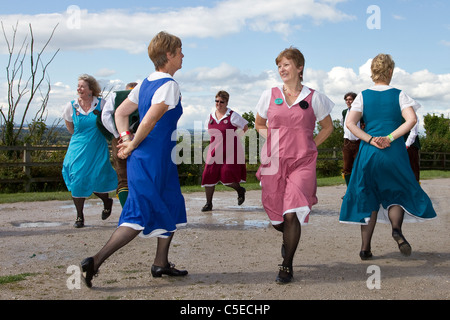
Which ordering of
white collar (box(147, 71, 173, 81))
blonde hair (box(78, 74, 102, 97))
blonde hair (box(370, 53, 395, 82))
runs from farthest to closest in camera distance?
blonde hair (box(78, 74, 102, 97)) < blonde hair (box(370, 53, 395, 82)) < white collar (box(147, 71, 173, 81))

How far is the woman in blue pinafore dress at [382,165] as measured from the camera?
5422 millimetres

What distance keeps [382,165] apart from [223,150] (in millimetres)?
4521

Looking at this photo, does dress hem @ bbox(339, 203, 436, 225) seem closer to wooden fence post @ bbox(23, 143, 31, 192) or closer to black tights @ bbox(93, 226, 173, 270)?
black tights @ bbox(93, 226, 173, 270)

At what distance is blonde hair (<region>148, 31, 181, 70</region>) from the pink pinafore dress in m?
1.03

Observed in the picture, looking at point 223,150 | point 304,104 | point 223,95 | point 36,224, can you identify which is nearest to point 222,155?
point 223,150

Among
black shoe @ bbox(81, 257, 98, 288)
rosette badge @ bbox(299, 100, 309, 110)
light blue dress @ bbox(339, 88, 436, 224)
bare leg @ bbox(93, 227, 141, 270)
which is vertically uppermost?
rosette badge @ bbox(299, 100, 309, 110)

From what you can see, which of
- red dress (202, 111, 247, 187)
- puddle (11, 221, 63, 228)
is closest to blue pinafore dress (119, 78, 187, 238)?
puddle (11, 221, 63, 228)

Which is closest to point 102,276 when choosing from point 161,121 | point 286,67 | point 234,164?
point 161,121

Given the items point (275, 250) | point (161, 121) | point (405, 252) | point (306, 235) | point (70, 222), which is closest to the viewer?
point (161, 121)

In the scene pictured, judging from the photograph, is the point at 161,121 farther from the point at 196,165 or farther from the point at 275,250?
the point at 196,165

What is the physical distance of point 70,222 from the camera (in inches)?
330

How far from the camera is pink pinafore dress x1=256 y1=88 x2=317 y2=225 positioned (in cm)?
477

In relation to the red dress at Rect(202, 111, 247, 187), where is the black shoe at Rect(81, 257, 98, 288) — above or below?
below

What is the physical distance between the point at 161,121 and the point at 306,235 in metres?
3.38
